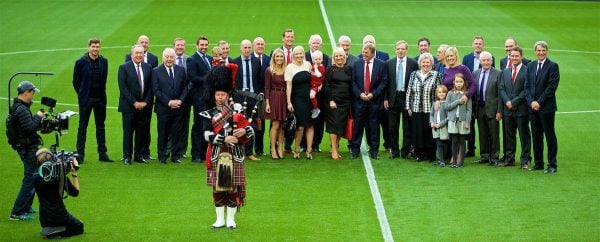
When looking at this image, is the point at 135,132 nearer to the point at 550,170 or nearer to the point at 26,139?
the point at 26,139

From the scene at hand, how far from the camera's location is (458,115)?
21703 millimetres

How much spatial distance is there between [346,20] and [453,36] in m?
5.21

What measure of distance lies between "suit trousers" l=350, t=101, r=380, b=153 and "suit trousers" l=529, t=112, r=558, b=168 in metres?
2.82

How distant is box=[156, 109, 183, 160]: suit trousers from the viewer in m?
22.2

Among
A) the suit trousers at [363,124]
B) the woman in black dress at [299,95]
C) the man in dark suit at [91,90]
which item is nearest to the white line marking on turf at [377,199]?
the suit trousers at [363,124]

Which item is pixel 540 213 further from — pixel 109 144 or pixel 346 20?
pixel 346 20

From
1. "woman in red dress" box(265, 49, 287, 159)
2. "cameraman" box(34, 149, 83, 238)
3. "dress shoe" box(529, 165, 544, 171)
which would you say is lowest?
"dress shoe" box(529, 165, 544, 171)

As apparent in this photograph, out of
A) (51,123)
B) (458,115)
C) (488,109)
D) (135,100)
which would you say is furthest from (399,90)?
(51,123)

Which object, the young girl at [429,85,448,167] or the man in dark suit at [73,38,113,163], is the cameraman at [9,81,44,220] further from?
the young girl at [429,85,448,167]

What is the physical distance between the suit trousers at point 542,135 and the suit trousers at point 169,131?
615 centimetres

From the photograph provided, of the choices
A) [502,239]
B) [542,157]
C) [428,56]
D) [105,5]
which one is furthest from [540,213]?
[105,5]

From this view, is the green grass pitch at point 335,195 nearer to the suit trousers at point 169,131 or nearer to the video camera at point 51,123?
the suit trousers at point 169,131

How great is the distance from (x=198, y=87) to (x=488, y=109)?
5.13 m

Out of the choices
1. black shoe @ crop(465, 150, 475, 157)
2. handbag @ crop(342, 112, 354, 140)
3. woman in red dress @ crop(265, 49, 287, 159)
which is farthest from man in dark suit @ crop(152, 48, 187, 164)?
black shoe @ crop(465, 150, 475, 157)
